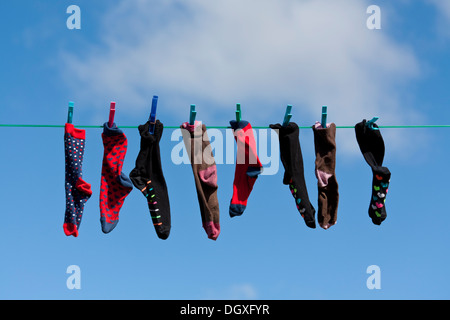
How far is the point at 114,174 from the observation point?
18.8 ft

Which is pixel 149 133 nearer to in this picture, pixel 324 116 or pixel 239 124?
pixel 239 124

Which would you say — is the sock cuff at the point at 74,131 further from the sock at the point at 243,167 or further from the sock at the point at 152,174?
the sock at the point at 243,167

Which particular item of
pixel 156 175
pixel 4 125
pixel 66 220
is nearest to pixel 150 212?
pixel 156 175

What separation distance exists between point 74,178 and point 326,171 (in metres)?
2.29

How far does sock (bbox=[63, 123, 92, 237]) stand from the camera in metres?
5.68

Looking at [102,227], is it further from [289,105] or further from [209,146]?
[289,105]

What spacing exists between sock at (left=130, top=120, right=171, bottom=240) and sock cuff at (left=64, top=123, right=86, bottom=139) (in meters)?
0.57

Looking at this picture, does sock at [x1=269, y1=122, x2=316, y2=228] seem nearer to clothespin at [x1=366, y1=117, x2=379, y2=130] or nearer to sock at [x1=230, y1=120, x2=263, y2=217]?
sock at [x1=230, y1=120, x2=263, y2=217]

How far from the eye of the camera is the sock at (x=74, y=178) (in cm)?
568

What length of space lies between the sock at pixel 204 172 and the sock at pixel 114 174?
0.59 meters

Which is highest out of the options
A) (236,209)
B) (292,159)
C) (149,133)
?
(149,133)

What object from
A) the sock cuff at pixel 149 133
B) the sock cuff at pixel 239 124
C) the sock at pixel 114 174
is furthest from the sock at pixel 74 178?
the sock cuff at pixel 239 124

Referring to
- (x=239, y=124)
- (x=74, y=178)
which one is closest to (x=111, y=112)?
(x=74, y=178)

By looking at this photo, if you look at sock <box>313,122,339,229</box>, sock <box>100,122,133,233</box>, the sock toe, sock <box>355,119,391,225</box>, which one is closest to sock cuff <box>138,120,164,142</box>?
sock <box>100,122,133,233</box>
